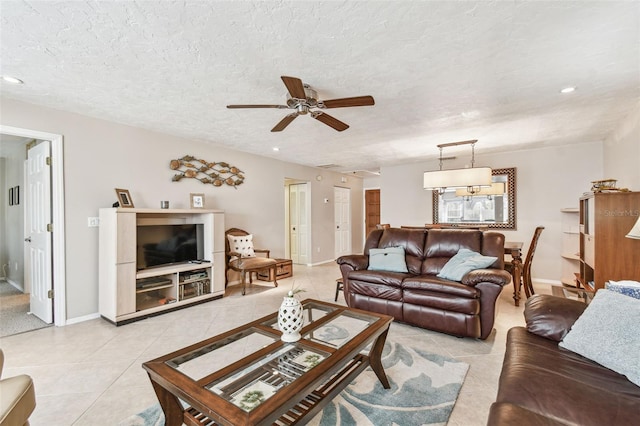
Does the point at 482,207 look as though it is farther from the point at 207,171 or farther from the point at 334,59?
the point at 207,171

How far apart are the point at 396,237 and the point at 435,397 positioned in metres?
2.21

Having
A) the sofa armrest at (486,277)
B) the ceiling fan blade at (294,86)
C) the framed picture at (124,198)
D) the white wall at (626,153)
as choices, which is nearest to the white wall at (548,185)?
the white wall at (626,153)

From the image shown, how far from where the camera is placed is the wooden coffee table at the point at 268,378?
1.13 m

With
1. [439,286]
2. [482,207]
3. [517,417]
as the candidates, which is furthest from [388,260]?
[482,207]

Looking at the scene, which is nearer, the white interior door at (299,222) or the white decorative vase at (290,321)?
the white decorative vase at (290,321)

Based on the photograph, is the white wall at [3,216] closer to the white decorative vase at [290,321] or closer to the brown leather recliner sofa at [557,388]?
the white decorative vase at [290,321]

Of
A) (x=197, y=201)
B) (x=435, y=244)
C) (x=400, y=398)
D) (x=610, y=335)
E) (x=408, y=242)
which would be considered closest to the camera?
(x=610, y=335)

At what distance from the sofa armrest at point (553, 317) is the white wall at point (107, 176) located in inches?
168

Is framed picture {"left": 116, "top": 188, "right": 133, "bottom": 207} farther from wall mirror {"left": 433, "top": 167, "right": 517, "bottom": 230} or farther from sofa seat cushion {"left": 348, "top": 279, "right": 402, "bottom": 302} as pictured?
wall mirror {"left": 433, "top": 167, "right": 517, "bottom": 230}

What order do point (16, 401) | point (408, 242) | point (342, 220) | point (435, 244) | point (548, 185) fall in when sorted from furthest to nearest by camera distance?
point (342, 220), point (548, 185), point (408, 242), point (435, 244), point (16, 401)

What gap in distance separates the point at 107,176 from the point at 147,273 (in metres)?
1.29

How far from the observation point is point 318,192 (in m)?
6.95

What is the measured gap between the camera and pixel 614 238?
8.73ft

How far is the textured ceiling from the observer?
1620 millimetres
